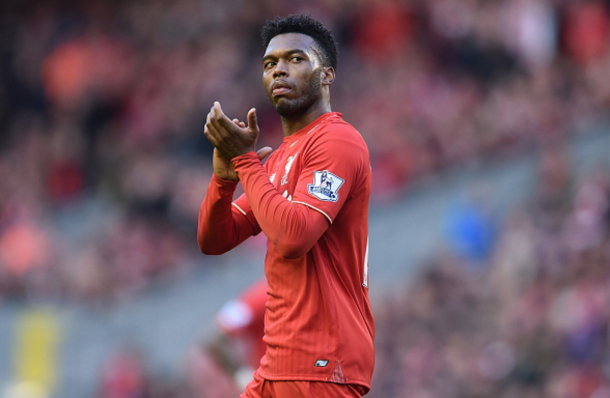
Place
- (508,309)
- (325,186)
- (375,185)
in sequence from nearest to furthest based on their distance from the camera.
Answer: (325,186), (508,309), (375,185)

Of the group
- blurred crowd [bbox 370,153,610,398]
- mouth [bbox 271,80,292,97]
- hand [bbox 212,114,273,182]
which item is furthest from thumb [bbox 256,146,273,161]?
blurred crowd [bbox 370,153,610,398]

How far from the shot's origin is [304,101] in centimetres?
416

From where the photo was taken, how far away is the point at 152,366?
41.6ft

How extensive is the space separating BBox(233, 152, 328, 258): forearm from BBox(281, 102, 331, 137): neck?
1.43 feet

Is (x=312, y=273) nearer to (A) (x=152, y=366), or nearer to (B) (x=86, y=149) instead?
(A) (x=152, y=366)

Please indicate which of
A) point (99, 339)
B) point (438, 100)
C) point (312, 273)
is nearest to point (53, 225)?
point (99, 339)

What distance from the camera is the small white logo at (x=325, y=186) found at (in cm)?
386

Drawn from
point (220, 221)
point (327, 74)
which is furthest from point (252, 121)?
point (220, 221)

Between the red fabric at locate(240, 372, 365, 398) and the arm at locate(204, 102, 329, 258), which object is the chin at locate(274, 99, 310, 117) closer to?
the arm at locate(204, 102, 329, 258)

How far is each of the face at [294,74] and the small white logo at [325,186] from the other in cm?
39

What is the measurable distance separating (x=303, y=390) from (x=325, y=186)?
0.79m

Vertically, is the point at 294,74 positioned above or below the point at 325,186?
above

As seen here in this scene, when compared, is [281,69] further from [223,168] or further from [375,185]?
[375,185]

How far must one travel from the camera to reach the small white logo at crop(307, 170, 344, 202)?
386 centimetres
